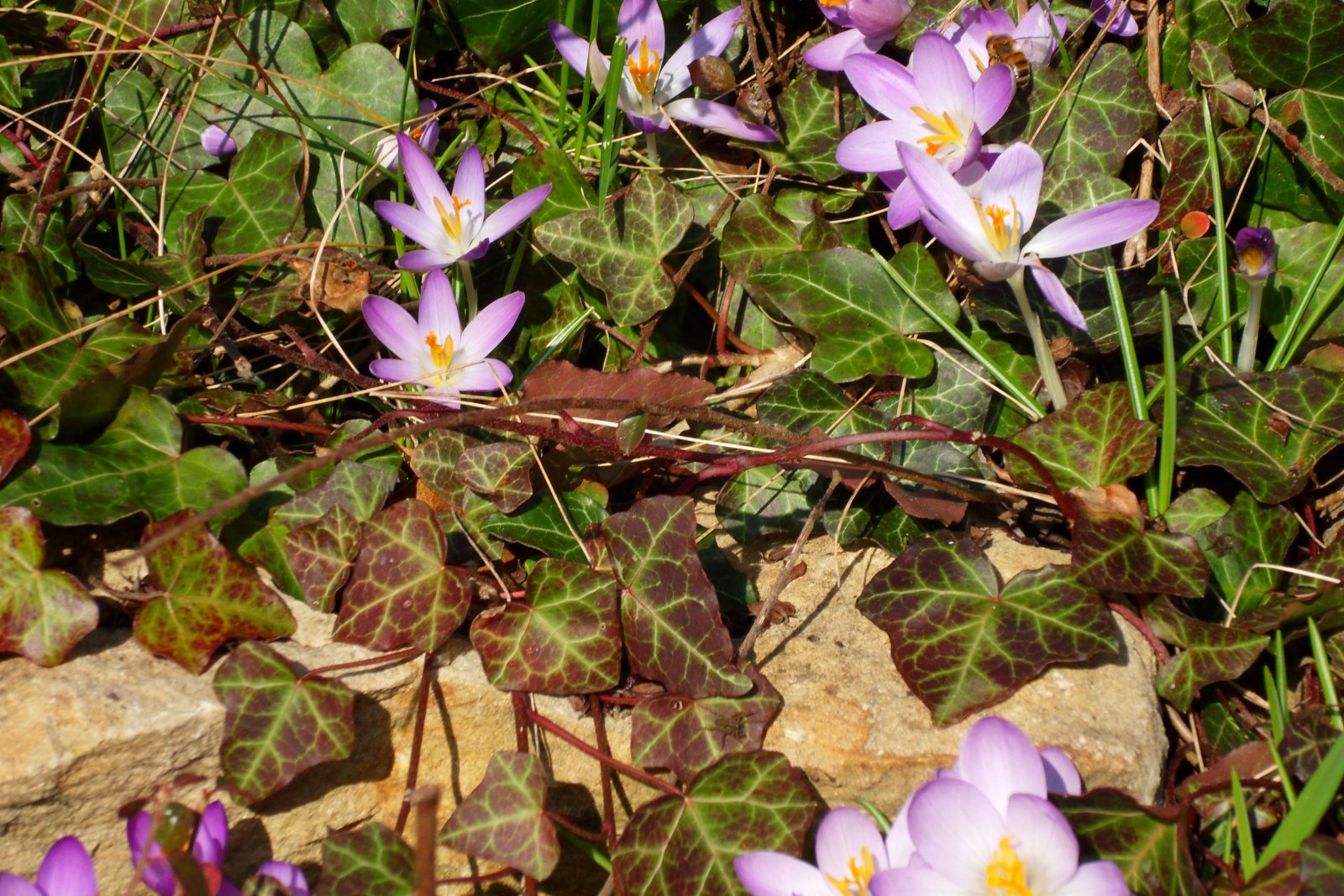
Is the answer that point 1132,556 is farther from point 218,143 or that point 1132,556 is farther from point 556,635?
point 218,143

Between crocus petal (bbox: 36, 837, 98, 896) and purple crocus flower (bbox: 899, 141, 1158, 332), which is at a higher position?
purple crocus flower (bbox: 899, 141, 1158, 332)

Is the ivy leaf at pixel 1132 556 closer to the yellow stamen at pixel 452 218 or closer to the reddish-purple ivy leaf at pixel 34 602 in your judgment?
the yellow stamen at pixel 452 218

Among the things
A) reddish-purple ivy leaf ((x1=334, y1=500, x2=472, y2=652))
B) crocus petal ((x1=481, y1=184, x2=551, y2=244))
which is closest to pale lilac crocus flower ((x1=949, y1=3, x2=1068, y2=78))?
crocus petal ((x1=481, y1=184, x2=551, y2=244))

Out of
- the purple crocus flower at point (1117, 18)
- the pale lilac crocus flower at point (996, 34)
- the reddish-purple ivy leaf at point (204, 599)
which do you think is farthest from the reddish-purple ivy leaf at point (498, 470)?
the purple crocus flower at point (1117, 18)

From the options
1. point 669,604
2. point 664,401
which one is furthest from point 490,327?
point 669,604

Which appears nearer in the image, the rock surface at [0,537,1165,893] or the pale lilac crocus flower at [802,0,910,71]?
the rock surface at [0,537,1165,893]

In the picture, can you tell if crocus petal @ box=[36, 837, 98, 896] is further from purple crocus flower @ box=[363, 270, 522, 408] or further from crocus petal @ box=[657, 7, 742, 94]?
crocus petal @ box=[657, 7, 742, 94]

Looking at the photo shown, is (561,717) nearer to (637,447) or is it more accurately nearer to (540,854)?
(540,854)
